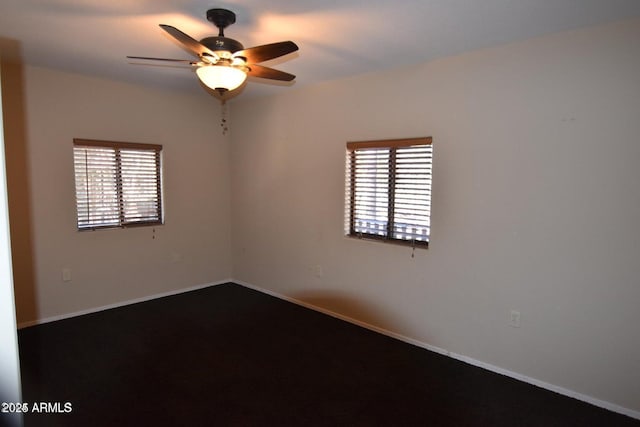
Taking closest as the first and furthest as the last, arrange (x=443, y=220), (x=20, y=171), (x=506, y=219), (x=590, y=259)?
(x=590, y=259) → (x=506, y=219) → (x=443, y=220) → (x=20, y=171)

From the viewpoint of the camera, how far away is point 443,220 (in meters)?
3.21

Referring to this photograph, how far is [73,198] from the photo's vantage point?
12.8 feet

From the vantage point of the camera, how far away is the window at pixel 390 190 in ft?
11.0

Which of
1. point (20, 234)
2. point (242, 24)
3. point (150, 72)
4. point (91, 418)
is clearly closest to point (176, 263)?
point (20, 234)

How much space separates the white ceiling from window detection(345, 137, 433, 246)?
0.77m

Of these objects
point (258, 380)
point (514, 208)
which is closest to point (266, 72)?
point (514, 208)

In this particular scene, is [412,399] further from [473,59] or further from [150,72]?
[150,72]

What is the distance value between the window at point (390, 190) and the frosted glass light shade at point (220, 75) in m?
1.58

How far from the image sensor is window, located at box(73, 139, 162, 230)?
399 centimetres

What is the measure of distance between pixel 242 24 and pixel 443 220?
2.16 metres

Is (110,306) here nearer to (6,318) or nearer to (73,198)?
(73,198)

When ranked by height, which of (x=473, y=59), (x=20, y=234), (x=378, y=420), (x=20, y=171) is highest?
(x=473, y=59)

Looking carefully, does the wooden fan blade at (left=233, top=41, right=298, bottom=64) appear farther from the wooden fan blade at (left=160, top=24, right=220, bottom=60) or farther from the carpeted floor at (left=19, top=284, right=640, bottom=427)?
the carpeted floor at (left=19, top=284, right=640, bottom=427)

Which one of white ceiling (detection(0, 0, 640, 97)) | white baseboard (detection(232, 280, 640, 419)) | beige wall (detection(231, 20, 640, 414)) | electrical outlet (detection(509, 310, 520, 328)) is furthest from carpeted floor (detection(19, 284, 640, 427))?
white ceiling (detection(0, 0, 640, 97))
